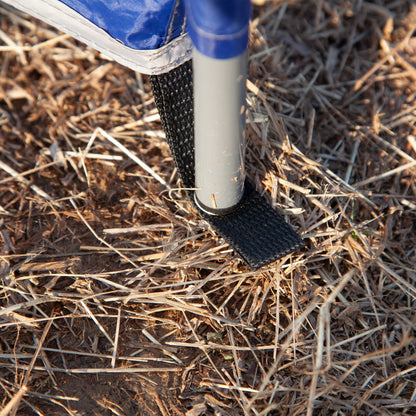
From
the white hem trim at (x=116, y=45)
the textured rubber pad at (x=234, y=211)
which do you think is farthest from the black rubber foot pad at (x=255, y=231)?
the white hem trim at (x=116, y=45)

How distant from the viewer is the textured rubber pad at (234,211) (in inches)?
66.1

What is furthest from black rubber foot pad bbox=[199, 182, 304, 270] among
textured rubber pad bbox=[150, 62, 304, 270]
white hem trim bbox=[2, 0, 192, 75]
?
white hem trim bbox=[2, 0, 192, 75]

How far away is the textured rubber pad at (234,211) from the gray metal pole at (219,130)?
0.23ft

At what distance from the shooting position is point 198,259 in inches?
68.9

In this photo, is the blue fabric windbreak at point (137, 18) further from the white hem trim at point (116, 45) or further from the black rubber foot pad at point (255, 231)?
the black rubber foot pad at point (255, 231)

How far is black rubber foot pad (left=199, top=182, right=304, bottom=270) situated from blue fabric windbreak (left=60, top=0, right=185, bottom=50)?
26.5 inches

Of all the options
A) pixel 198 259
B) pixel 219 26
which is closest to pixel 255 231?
pixel 198 259

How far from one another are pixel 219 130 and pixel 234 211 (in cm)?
42

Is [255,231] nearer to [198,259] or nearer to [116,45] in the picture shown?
[198,259]

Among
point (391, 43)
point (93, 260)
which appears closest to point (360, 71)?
point (391, 43)

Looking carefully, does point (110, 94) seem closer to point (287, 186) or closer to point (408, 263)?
point (287, 186)

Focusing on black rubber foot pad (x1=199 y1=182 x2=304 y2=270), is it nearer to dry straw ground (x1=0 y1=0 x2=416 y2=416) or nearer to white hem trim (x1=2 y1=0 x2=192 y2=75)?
dry straw ground (x1=0 y1=0 x2=416 y2=416)

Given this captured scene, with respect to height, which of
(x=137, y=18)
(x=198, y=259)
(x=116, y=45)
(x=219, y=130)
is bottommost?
(x=198, y=259)

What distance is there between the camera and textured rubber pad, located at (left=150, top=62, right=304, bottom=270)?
1.68 metres
